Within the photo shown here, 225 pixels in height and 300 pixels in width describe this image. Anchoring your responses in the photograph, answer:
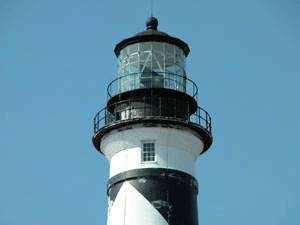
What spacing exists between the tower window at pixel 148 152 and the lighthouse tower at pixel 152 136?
0.12 feet

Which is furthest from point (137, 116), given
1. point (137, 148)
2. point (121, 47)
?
point (121, 47)

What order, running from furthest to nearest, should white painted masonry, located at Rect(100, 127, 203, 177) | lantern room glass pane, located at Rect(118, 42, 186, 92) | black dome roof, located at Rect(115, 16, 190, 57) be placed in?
1. black dome roof, located at Rect(115, 16, 190, 57)
2. lantern room glass pane, located at Rect(118, 42, 186, 92)
3. white painted masonry, located at Rect(100, 127, 203, 177)

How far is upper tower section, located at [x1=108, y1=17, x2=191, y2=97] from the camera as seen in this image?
1323 inches

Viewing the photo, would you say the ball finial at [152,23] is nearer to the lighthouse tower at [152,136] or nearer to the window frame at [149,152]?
the lighthouse tower at [152,136]

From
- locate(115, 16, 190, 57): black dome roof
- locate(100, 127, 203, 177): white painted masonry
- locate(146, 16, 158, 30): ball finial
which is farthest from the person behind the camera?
locate(146, 16, 158, 30): ball finial

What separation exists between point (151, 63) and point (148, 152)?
3771mm

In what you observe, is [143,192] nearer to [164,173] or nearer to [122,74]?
[164,173]

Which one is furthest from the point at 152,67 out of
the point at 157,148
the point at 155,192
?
the point at 155,192

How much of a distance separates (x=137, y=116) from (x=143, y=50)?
2.96 metres

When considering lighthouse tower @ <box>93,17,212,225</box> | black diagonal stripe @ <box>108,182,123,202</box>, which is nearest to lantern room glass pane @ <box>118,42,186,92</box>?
lighthouse tower @ <box>93,17,212,225</box>

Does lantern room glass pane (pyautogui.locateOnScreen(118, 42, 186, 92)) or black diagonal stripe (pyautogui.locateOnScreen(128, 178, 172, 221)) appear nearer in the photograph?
black diagonal stripe (pyautogui.locateOnScreen(128, 178, 172, 221))

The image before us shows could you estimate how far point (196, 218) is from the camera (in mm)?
31984

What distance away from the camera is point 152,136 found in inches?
1264

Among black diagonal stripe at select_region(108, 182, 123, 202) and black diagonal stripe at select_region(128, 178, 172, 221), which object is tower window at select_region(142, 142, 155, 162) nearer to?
black diagonal stripe at select_region(128, 178, 172, 221)
